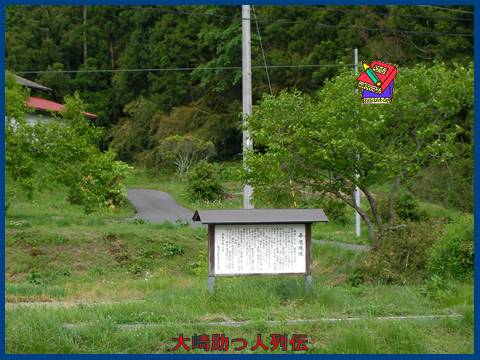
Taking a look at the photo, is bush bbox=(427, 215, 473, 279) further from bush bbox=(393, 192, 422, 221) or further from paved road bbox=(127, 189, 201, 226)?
paved road bbox=(127, 189, 201, 226)

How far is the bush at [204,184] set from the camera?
34969 mm

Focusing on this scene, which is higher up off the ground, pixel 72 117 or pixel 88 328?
pixel 72 117

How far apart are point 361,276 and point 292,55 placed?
35921mm

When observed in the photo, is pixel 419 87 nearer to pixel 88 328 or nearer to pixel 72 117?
pixel 88 328

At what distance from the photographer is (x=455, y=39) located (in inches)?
1518

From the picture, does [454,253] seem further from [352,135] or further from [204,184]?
[204,184]

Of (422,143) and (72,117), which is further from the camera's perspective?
(72,117)

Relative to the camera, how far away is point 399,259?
13703 mm

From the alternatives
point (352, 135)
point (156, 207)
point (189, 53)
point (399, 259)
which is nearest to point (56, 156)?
point (352, 135)

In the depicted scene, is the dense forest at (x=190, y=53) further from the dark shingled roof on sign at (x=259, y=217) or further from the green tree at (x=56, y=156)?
the dark shingled roof on sign at (x=259, y=217)

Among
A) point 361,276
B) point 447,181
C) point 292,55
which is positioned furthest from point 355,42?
point 361,276

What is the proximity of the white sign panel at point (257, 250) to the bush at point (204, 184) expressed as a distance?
24315 mm

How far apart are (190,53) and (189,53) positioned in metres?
0.10

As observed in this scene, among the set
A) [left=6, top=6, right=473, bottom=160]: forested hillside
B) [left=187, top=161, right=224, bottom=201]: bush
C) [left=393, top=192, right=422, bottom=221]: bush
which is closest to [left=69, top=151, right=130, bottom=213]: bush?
[left=393, top=192, right=422, bottom=221]: bush
